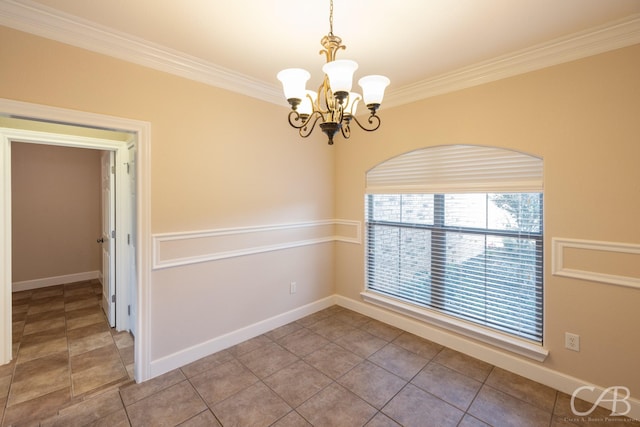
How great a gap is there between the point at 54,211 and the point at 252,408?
484cm

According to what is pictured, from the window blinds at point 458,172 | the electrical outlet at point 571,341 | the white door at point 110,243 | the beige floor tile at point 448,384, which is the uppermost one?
the window blinds at point 458,172

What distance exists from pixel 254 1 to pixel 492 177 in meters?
2.24

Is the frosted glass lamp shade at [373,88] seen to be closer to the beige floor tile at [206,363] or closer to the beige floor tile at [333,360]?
the beige floor tile at [333,360]

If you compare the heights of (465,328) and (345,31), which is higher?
(345,31)

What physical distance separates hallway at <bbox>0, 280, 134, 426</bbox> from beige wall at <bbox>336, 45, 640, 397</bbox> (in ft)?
11.4

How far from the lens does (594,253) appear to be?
6.62 feet

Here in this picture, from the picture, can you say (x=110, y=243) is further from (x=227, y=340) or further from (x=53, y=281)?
(x=53, y=281)

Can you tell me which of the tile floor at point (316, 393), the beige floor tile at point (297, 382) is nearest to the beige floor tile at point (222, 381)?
the tile floor at point (316, 393)

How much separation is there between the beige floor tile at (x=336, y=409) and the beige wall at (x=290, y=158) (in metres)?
1.16

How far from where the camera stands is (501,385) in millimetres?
2203

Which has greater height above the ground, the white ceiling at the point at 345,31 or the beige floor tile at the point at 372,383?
the white ceiling at the point at 345,31

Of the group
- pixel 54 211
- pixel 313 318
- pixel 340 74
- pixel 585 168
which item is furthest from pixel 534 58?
pixel 54 211

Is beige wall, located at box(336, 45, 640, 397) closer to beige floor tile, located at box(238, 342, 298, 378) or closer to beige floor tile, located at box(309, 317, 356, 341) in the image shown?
beige floor tile, located at box(309, 317, 356, 341)

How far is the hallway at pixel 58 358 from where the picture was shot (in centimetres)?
205
